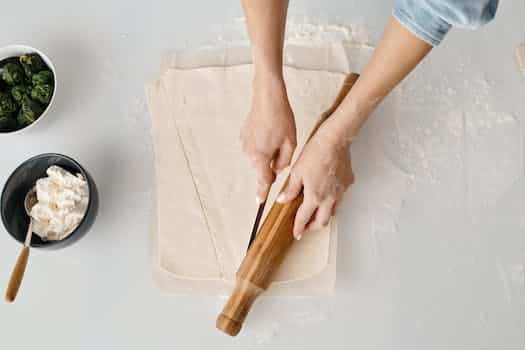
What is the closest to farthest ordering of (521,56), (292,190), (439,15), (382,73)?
(439,15) < (382,73) < (292,190) < (521,56)

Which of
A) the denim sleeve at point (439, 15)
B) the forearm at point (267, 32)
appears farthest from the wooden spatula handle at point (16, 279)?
the denim sleeve at point (439, 15)

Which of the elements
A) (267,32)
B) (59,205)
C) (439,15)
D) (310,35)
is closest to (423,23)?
(439,15)

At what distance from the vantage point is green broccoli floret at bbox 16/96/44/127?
810mm

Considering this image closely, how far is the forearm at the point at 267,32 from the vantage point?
2.19ft

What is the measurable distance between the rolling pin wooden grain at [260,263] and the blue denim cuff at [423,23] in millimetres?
277

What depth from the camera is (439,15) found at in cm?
52

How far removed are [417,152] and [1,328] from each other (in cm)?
70

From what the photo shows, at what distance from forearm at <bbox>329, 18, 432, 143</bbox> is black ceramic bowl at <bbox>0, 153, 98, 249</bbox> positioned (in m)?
0.38

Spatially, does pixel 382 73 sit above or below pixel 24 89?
above

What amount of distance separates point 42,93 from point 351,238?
1.76 feet

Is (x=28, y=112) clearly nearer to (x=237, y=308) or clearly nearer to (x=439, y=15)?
(x=237, y=308)

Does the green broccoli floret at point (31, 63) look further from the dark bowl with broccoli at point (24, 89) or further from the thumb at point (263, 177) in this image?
the thumb at point (263, 177)

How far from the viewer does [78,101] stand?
2.89 feet

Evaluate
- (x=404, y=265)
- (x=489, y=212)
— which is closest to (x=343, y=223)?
(x=404, y=265)
